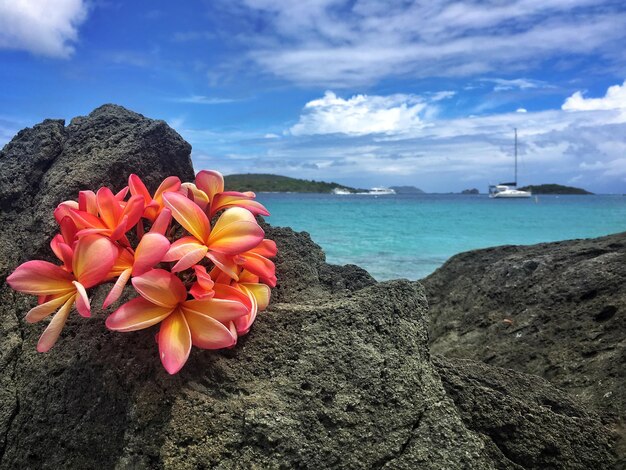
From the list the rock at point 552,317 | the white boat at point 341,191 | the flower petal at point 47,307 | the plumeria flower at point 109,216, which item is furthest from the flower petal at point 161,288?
the white boat at point 341,191

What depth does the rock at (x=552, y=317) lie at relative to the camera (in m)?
2.98

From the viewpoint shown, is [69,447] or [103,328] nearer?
[69,447]

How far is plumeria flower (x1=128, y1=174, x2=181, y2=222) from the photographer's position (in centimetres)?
193

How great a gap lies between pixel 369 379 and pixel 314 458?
1.01 ft

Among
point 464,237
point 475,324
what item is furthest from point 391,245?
point 475,324

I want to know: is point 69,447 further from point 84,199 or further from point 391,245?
point 391,245

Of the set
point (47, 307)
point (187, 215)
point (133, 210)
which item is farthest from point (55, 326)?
point (187, 215)

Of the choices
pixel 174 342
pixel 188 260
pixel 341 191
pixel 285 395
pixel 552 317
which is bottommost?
pixel 341 191

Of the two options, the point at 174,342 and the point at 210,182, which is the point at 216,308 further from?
the point at 210,182

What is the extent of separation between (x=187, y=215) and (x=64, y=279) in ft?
1.44

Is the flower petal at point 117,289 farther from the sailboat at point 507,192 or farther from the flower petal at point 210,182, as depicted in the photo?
the sailboat at point 507,192

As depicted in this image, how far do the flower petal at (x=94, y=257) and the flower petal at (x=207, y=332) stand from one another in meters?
0.28

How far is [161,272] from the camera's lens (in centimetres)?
161

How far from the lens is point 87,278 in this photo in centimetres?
167
